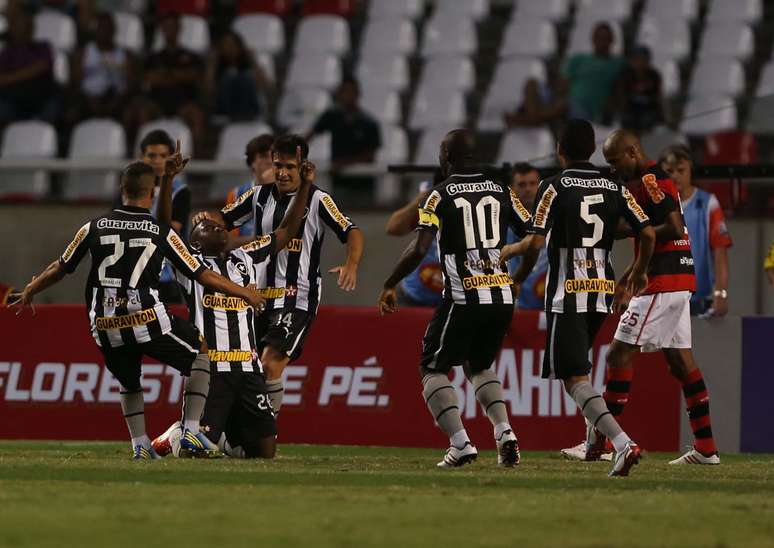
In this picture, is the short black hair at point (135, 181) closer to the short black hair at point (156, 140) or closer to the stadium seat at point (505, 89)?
the short black hair at point (156, 140)

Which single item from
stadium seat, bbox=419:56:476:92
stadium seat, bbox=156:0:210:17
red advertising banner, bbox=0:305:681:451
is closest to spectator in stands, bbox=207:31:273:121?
stadium seat, bbox=419:56:476:92

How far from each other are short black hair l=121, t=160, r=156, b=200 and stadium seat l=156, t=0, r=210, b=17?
9.62 meters

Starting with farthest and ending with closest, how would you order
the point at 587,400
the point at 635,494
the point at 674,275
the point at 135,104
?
1. the point at 135,104
2. the point at 674,275
3. the point at 587,400
4. the point at 635,494

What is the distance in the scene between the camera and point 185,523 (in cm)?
652

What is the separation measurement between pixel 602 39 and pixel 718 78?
1.49 metres

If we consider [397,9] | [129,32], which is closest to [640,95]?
[397,9]

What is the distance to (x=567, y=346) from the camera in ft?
30.0

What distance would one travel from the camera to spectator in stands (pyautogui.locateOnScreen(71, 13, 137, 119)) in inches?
675

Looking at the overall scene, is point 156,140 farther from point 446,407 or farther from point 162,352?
point 446,407

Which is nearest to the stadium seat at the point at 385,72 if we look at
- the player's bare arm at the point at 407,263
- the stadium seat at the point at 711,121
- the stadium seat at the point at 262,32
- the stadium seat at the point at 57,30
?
the stadium seat at the point at 262,32

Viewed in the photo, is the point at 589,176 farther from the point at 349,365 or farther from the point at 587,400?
the point at 349,365

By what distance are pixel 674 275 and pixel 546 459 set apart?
1481 mm

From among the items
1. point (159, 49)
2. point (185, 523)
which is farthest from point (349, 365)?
point (159, 49)

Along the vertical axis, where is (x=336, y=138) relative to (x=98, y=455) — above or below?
above
